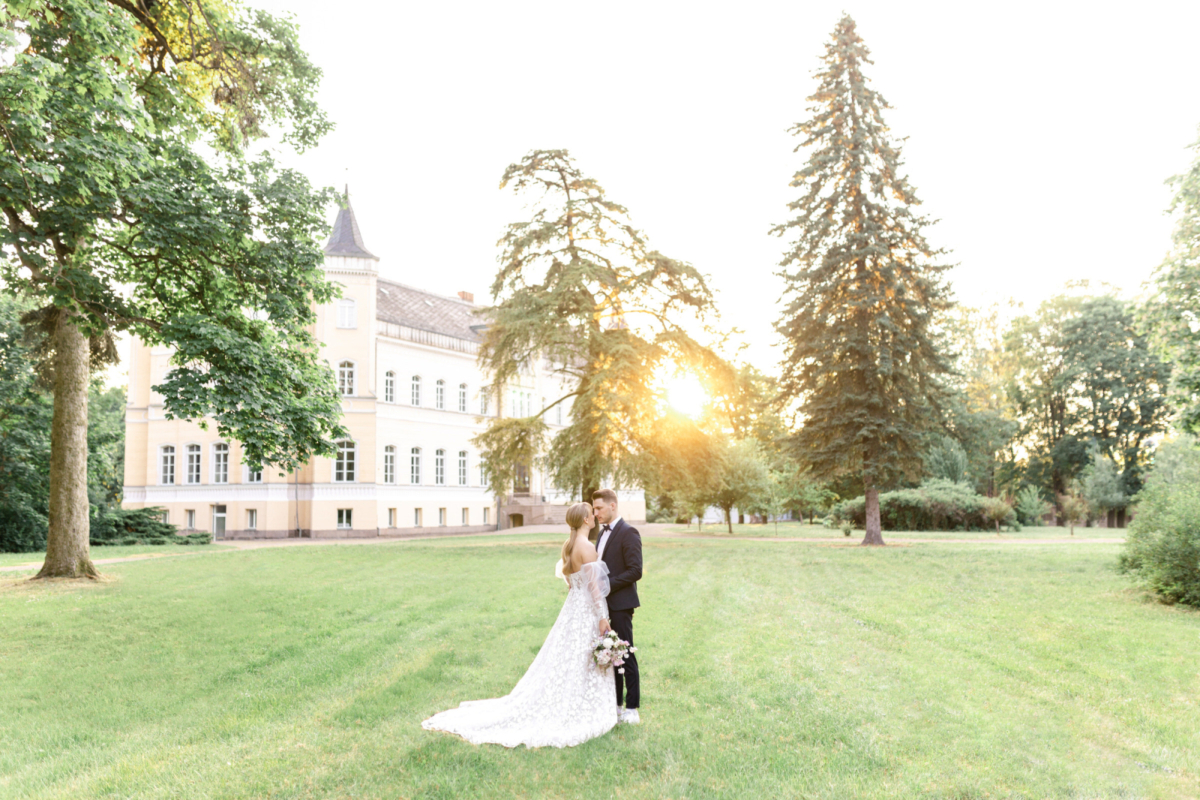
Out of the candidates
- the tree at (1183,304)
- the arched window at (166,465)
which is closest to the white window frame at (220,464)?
the arched window at (166,465)

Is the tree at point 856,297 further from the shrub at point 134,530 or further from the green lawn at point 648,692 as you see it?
the shrub at point 134,530

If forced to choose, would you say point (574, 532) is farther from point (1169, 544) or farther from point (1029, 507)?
point (1029, 507)

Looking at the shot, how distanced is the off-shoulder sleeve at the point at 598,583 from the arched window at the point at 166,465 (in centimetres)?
3655

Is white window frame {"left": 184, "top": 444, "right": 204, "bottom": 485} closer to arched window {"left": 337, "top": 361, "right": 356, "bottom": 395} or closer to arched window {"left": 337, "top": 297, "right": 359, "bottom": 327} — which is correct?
arched window {"left": 337, "top": 361, "right": 356, "bottom": 395}

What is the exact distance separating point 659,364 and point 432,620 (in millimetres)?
14827

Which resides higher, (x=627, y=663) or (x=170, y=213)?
(x=170, y=213)

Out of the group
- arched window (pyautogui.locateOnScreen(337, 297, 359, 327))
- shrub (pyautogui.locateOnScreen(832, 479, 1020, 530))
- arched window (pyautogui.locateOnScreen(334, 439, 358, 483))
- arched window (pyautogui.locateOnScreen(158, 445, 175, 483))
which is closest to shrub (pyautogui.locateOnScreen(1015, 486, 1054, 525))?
shrub (pyautogui.locateOnScreen(832, 479, 1020, 530))

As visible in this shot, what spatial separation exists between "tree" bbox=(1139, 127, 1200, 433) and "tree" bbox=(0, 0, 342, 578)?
13.9 meters

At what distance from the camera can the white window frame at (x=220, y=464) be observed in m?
36.4

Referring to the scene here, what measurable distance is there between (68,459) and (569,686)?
13.0 metres

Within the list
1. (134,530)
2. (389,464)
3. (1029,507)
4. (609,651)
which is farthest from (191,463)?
(1029,507)

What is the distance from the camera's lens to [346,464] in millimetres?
36844

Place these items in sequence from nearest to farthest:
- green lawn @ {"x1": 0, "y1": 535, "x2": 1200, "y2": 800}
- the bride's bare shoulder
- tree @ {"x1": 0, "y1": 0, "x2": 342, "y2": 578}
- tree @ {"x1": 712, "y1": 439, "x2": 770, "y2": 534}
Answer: green lawn @ {"x1": 0, "y1": 535, "x2": 1200, "y2": 800} < the bride's bare shoulder < tree @ {"x1": 0, "y1": 0, "x2": 342, "y2": 578} < tree @ {"x1": 712, "y1": 439, "x2": 770, "y2": 534}

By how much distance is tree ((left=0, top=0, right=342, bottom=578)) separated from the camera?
10.2 m
